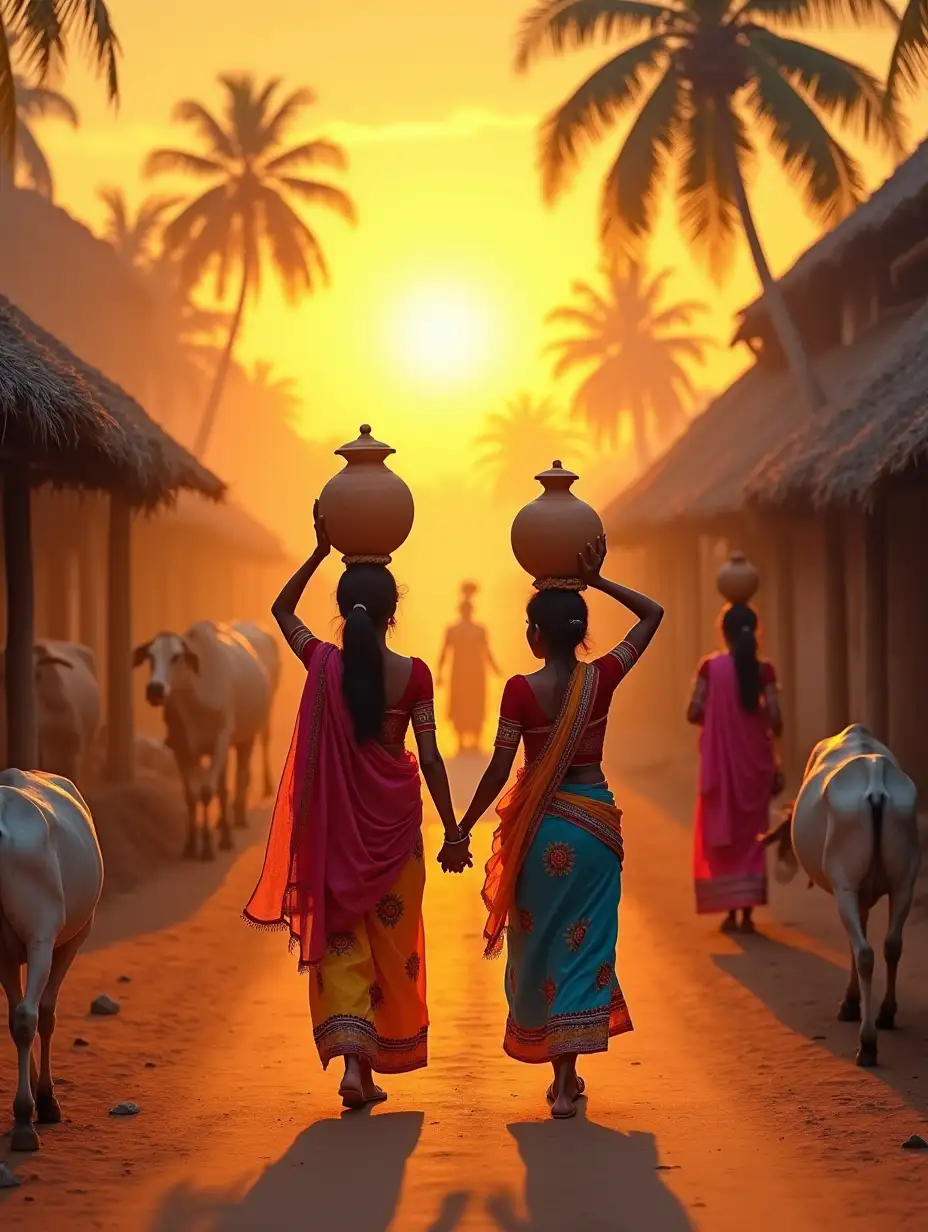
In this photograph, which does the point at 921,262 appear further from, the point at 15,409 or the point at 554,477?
the point at 554,477

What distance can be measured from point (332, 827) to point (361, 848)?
0.46 ft

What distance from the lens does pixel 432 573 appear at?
421 ft

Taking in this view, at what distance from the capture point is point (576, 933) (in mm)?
6402

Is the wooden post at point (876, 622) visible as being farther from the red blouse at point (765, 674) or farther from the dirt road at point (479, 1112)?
the dirt road at point (479, 1112)

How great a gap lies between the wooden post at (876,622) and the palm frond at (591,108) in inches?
380

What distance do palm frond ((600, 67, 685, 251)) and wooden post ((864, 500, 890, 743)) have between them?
945cm

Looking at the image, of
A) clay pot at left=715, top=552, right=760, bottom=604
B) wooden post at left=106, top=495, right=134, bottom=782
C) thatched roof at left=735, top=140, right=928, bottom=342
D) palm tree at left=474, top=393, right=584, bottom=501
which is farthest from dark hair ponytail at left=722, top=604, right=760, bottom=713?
palm tree at left=474, top=393, right=584, bottom=501

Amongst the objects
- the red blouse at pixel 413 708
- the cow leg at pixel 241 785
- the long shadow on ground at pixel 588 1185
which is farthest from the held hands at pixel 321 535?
the cow leg at pixel 241 785

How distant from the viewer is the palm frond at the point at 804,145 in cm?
2102

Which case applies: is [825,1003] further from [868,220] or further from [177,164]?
[177,164]

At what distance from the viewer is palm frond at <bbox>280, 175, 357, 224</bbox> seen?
35406 millimetres

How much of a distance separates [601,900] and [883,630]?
7.56m

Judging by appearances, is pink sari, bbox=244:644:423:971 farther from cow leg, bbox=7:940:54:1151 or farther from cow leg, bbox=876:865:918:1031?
cow leg, bbox=876:865:918:1031

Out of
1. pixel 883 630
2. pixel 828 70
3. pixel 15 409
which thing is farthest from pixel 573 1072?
pixel 828 70
